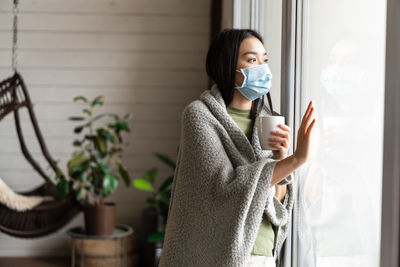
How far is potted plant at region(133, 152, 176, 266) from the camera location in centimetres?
300

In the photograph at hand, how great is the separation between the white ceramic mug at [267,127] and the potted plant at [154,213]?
1.73 m

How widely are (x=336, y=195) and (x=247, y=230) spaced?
248mm

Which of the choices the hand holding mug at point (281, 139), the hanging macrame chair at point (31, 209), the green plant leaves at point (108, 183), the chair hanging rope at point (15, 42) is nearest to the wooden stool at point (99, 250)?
the hanging macrame chair at point (31, 209)

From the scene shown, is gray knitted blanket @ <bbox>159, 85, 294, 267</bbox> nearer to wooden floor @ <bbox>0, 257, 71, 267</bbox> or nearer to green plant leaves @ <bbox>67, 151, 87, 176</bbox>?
green plant leaves @ <bbox>67, 151, 87, 176</bbox>

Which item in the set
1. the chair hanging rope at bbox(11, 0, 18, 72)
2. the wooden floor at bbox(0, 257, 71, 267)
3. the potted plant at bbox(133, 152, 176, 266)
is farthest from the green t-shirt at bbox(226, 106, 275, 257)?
the chair hanging rope at bbox(11, 0, 18, 72)

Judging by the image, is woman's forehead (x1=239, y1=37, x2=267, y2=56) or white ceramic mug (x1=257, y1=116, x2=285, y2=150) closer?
white ceramic mug (x1=257, y1=116, x2=285, y2=150)

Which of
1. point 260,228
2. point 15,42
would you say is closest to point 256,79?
point 260,228

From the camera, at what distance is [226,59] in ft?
4.52

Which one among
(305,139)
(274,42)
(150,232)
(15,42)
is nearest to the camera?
(305,139)

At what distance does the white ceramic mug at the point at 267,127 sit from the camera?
127cm

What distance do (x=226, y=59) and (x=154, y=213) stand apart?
2.12 m

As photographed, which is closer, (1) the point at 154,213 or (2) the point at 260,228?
(2) the point at 260,228

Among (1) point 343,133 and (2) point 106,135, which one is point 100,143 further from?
(1) point 343,133

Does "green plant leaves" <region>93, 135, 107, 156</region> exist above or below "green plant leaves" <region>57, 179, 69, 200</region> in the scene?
above
